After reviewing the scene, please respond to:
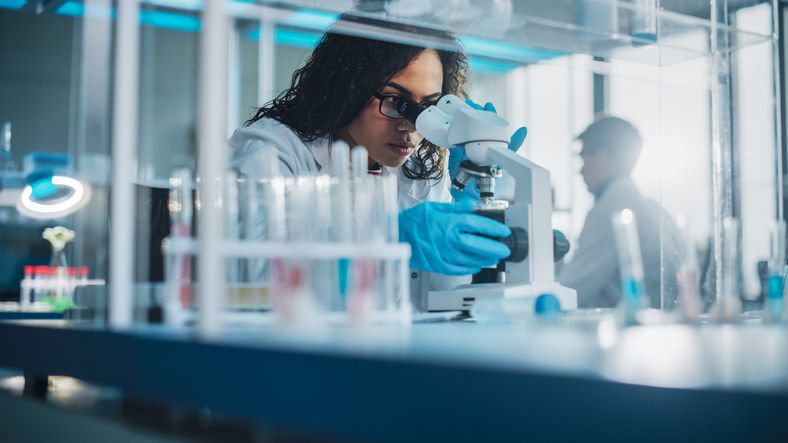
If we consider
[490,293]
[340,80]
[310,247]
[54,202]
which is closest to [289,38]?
[54,202]

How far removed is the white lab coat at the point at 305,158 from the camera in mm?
2006

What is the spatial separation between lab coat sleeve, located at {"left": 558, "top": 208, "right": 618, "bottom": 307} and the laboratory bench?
119 inches

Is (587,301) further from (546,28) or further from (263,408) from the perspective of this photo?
(263,408)

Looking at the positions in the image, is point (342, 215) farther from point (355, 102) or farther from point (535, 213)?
point (355, 102)

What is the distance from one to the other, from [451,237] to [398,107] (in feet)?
2.32

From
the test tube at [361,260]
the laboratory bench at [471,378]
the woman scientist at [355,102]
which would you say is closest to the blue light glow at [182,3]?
the test tube at [361,260]

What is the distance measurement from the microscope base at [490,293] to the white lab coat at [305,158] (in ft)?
0.68

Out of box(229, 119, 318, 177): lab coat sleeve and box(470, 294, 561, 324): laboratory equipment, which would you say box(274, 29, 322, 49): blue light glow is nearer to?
box(229, 119, 318, 177): lab coat sleeve

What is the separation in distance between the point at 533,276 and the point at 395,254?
54 centimetres

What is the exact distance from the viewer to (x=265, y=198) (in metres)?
1.21

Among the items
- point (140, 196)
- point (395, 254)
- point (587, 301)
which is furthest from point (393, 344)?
point (587, 301)

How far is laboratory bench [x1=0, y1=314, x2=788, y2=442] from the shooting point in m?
0.59

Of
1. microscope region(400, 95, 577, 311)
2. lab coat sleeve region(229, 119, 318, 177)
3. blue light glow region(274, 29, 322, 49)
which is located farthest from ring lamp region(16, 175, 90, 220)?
blue light glow region(274, 29, 322, 49)

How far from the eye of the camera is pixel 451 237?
165cm
